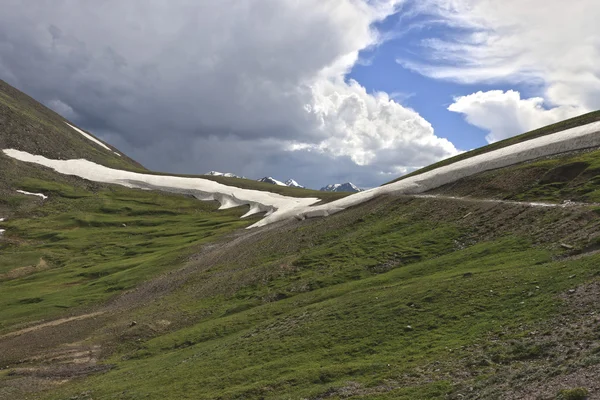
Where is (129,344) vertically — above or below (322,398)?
above

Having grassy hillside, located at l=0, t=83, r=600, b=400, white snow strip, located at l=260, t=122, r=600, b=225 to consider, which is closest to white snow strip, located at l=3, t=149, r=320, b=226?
grassy hillside, located at l=0, t=83, r=600, b=400

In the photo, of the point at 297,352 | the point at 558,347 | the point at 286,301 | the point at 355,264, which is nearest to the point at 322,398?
the point at 297,352

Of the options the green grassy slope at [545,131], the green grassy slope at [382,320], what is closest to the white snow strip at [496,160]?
the green grassy slope at [545,131]

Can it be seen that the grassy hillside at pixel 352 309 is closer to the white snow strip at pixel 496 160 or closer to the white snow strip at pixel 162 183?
the white snow strip at pixel 496 160

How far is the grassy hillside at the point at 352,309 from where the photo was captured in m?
23.7

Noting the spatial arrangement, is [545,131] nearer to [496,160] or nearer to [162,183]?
[496,160]

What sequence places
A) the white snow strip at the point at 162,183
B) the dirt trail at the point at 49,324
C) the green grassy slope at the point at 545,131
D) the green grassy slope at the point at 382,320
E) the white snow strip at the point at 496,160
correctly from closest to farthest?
1. the green grassy slope at the point at 382,320
2. the dirt trail at the point at 49,324
3. the white snow strip at the point at 496,160
4. the green grassy slope at the point at 545,131
5. the white snow strip at the point at 162,183

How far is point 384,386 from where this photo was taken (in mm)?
23609

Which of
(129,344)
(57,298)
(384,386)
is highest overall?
(57,298)

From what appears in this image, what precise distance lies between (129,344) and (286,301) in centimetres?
1706

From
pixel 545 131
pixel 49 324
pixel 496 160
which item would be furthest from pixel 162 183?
pixel 545 131

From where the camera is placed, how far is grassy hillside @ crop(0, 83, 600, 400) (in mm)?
23738

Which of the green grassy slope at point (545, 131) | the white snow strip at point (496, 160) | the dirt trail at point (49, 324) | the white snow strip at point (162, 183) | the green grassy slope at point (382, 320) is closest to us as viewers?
the green grassy slope at point (382, 320)

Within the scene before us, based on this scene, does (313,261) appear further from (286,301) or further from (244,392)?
(244,392)
